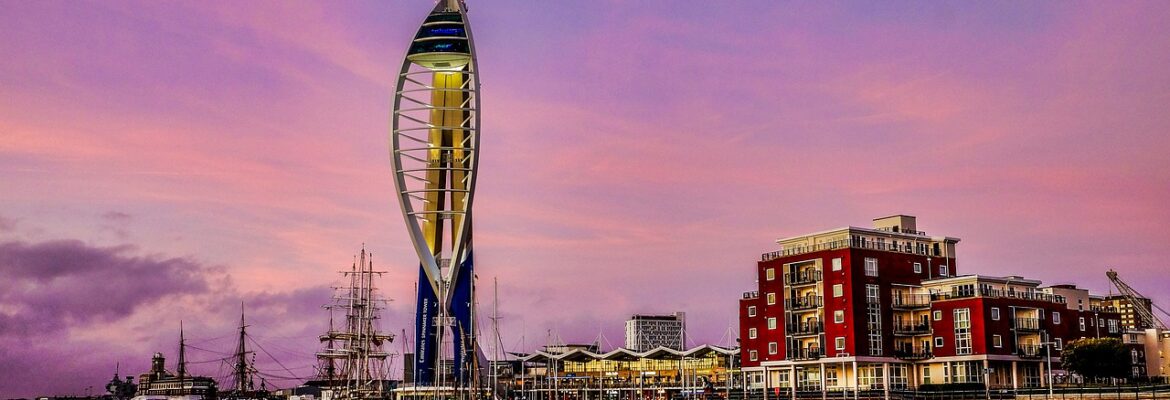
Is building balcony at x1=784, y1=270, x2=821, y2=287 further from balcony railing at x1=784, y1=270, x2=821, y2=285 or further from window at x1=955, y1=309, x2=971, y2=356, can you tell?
window at x1=955, y1=309, x2=971, y2=356

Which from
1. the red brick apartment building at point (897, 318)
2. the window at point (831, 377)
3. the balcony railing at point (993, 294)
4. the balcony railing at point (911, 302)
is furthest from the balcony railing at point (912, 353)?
the window at point (831, 377)

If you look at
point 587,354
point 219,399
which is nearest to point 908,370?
point 587,354

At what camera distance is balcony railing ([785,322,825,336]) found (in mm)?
98125

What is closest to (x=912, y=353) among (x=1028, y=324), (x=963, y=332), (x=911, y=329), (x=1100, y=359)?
(x=911, y=329)

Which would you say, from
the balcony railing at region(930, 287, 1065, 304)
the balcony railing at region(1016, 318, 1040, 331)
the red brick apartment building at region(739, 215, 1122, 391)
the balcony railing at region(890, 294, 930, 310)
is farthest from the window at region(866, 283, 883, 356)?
the balcony railing at region(1016, 318, 1040, 331)

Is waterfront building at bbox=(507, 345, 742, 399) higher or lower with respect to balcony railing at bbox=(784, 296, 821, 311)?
lower

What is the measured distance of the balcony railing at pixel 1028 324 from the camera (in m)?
95.1

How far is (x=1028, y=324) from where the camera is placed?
9569cm

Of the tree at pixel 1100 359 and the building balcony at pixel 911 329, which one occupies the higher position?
the building balcony at pixel 911 329

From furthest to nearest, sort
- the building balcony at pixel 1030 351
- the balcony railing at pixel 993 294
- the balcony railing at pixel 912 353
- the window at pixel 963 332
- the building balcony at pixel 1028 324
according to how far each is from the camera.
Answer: the balcony railing at pixel 912 353 < the building balcony at pixel 1028 324 < the balcony railing at pixel 993 294 < the building balcony at pixel 1030 351 < the window at pixel 963 332

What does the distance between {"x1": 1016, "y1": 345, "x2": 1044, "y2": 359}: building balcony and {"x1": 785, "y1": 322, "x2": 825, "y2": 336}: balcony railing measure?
1559cm

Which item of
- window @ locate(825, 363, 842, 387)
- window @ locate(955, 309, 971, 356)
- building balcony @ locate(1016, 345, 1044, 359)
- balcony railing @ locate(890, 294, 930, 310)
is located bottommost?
window @ locate(825, 363, 842, 387)

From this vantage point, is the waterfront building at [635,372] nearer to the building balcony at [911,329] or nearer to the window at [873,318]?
the building balcony at [911,329]

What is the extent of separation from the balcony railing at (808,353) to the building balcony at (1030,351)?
50.9ft
